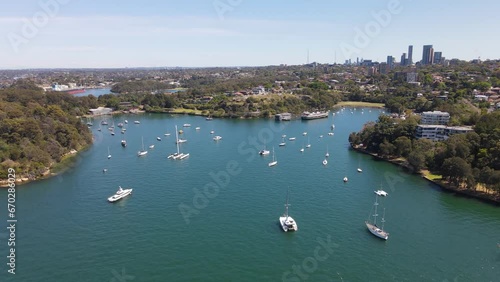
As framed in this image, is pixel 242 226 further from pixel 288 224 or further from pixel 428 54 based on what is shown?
pixel 428 54

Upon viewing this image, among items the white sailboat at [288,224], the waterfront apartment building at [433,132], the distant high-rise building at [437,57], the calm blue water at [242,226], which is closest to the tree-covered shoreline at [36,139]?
the calm blue water at [242,226]

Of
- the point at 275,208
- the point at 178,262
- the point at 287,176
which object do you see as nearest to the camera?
the point at 178,262

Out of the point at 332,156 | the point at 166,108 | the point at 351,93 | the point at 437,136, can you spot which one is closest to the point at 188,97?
the point at 166,108

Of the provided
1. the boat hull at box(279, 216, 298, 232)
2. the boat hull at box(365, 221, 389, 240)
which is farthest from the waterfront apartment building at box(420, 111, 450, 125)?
the boat hull at box(279, 216, 298, 232)

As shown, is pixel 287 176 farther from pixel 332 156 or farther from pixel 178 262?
pixel 178 262

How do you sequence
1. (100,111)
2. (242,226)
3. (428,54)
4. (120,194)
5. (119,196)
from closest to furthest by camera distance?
(242,226)
(119,196)
(120,194)
(100,111)
(428,54)

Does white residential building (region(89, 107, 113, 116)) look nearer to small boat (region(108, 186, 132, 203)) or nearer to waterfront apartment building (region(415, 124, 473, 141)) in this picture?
small boat (region(108, 186, 132, 203))

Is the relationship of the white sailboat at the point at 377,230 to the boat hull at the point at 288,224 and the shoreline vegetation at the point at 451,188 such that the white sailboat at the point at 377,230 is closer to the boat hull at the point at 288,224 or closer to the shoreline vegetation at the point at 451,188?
the boat hull at the point at 288,224

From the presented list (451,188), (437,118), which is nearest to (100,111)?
(437,118)
